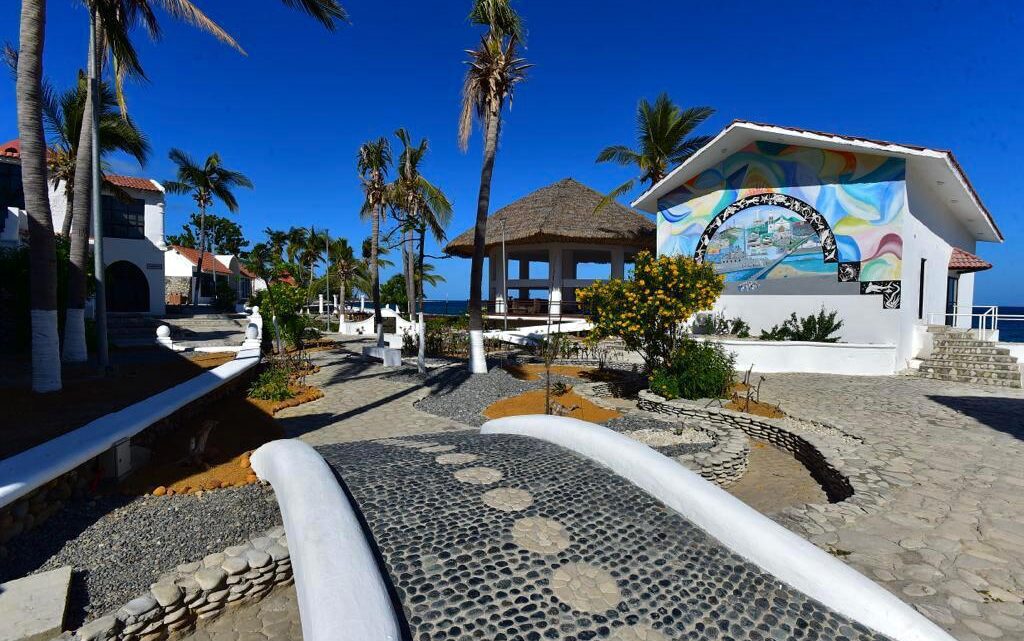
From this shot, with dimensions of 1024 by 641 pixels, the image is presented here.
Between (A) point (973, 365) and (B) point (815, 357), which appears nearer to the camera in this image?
(A) point (973, 365)

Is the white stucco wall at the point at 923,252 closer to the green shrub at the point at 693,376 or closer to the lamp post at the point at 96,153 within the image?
the green shrub at the point at 693,376

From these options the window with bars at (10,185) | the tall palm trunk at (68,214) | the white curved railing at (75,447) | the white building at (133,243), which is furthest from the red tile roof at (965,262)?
the window with bars at (10,185)

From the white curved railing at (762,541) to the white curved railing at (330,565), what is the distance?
8.02 ft

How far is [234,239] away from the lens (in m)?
59.4

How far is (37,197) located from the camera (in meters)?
7.86

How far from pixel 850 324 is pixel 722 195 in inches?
237

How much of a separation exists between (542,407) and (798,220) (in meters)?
11.6

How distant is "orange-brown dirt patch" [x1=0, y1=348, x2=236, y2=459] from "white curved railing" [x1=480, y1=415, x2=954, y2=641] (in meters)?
6.56

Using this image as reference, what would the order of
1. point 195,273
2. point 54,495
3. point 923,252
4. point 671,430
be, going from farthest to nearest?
point 195,273
point 923,252
point 671,430
point 54,495

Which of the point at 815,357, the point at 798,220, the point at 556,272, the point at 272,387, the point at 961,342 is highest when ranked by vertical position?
the point at 798,220

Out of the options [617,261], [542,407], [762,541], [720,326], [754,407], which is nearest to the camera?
[762,541]

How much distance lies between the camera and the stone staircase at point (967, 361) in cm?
1288

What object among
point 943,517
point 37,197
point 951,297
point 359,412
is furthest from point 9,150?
point 951,297

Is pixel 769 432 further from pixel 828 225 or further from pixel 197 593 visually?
pixel 828 225
